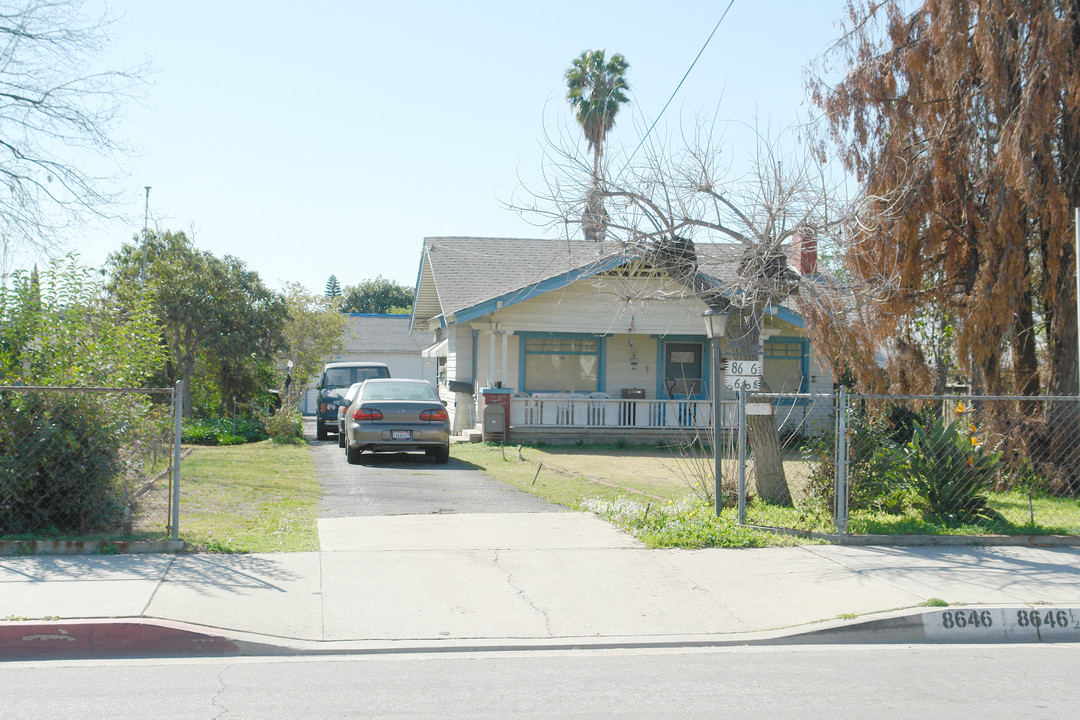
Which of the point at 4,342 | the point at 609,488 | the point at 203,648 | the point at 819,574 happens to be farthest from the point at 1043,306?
the point at 4,342

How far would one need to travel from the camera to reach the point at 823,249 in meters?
11.4

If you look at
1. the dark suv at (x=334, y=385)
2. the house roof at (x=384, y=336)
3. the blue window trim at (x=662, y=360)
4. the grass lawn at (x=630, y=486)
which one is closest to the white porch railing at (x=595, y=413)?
the grass lawn at (x=630, y=486)

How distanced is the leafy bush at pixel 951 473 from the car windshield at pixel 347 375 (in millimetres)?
15222

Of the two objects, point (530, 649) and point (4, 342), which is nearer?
point (530, 649)

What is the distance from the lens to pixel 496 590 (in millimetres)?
7219

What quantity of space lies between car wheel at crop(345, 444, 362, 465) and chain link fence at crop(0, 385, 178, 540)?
6.85m

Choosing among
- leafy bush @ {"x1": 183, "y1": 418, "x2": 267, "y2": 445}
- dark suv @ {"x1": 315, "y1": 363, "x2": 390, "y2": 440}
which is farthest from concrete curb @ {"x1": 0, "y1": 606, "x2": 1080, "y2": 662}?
dark suv @ {"x1": 315, "y1": 363, "x2": 390, "y2": 440}

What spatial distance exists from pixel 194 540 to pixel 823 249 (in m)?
8.02

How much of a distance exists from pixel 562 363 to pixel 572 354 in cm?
33

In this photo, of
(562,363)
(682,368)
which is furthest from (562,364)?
(682,368)

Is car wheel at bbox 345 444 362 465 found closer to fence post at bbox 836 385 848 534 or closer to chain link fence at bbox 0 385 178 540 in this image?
chain link fence at bbox 0 385 178 540

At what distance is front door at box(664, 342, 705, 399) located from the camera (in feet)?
73.4

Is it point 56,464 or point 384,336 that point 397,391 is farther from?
point 384,336

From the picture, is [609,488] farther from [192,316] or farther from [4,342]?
[192,316]
